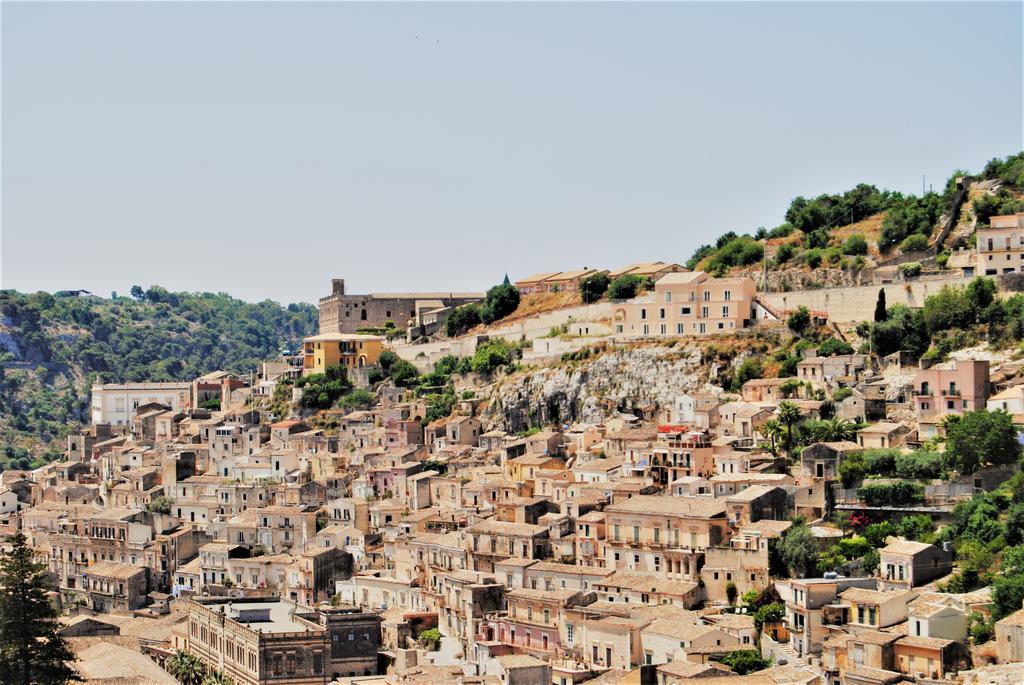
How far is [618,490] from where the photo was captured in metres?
44.2

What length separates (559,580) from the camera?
4109 cm

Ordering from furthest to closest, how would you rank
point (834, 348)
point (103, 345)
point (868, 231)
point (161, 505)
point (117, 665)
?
point (103, 345)
point (868, 231)
point (161, 505)
point (834, 348)
point (117, 665)

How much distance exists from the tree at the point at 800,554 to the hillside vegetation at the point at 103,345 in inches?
2286

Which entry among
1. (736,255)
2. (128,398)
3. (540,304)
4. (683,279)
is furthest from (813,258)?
(128,398)

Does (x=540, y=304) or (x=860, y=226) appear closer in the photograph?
(x=860, y=226)

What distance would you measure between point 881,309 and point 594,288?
1781 cm

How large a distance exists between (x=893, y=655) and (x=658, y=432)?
17403 millimetres

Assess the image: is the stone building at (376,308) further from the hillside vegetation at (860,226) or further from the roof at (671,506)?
the roof at (671,506)

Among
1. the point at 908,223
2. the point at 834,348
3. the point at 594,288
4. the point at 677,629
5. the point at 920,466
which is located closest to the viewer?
the point at 677,629

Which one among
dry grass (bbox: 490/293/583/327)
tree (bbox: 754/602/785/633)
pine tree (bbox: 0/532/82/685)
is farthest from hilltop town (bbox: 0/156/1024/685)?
pine tree (bbox: 0/532/82/685)

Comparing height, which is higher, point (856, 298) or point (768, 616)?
point (856, 298)

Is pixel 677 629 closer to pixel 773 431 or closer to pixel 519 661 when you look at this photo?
pixel 519 661

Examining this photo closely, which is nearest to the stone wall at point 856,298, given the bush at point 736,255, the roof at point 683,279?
the roof at point 683,279

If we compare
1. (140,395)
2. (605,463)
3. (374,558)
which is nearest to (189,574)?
(374,558)
